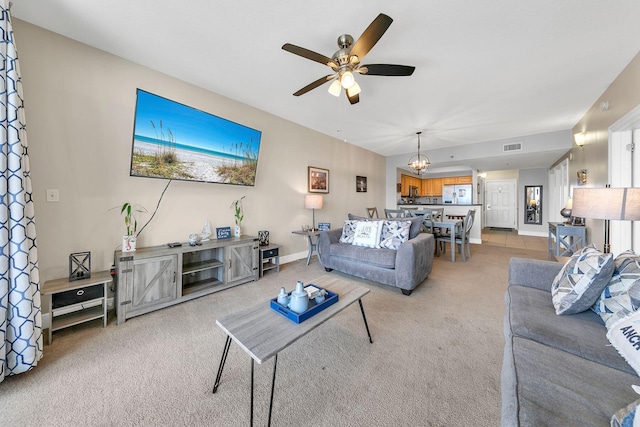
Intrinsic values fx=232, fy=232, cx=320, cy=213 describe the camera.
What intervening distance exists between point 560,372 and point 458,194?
27.1 feet

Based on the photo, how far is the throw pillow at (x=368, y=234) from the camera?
10.6 feet

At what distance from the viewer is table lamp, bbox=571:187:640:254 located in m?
1.50

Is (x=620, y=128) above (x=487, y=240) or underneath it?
above

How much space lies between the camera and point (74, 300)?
1920 mm

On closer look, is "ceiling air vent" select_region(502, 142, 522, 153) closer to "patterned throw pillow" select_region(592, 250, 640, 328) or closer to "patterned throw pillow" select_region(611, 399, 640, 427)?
"patterned throw pillow" select_region(592, 250, 640, 328)

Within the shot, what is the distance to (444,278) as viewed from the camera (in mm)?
3303

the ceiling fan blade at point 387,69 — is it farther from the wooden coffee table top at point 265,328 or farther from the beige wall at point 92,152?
the beige wall at point 92,152

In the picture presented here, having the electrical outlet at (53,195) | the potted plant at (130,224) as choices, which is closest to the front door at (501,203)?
the potted plant at (130,224)

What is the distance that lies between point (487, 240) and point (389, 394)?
21.7ft

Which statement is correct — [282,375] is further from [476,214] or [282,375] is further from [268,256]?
[476,214]

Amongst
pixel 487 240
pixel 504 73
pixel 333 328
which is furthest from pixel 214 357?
pixel 487 240

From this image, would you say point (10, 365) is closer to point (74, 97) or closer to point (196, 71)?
point (74, 97)

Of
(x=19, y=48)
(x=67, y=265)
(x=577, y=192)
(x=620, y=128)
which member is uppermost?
(x=19, y=48)

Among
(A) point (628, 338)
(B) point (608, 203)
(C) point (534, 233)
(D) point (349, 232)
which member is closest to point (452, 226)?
(D) point (349, 232)
